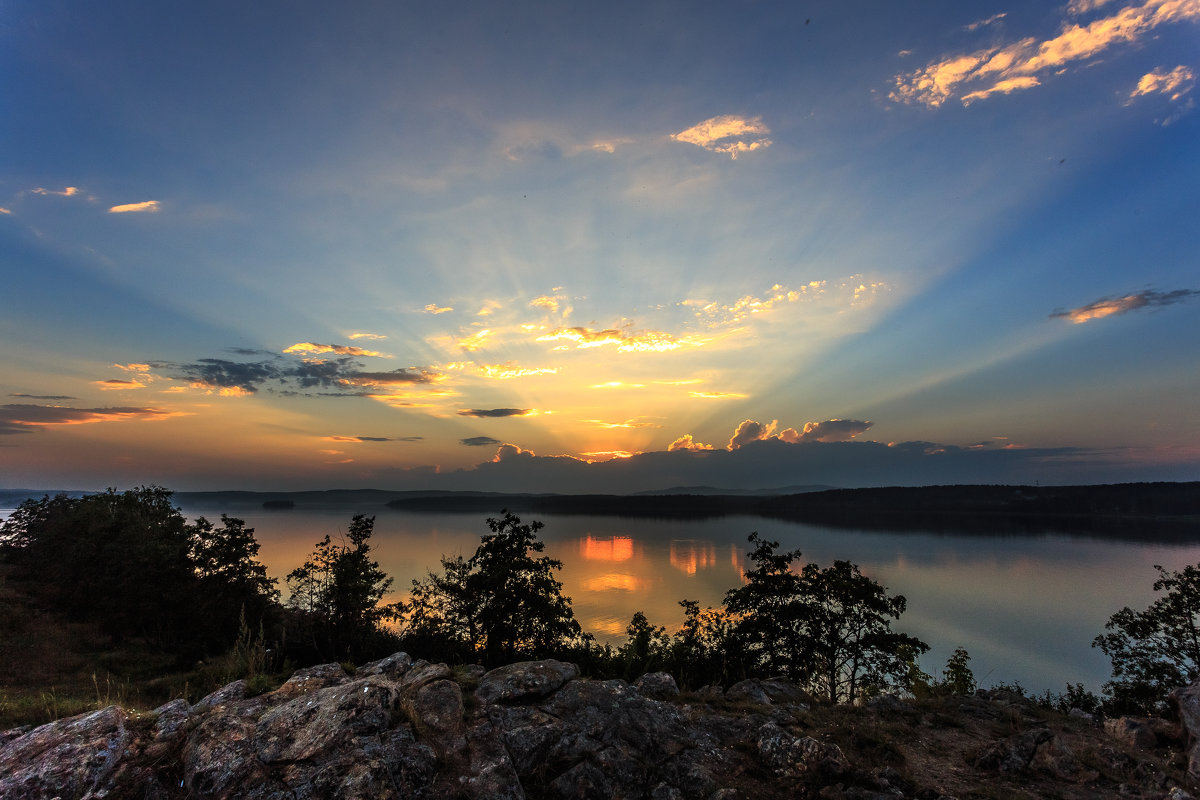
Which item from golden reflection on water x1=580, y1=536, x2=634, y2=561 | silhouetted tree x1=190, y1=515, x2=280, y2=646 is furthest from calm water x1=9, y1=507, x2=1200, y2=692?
silhouetted tree x1=190, y1=515, x2=280, y2=646

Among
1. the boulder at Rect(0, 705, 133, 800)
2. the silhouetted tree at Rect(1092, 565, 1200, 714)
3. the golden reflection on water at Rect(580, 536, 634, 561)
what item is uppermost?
the boulder at Rect(0, 705, 133, 800)

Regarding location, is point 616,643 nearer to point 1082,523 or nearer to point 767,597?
point 767,597

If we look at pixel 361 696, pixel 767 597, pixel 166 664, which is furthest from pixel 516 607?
pixel 166 664

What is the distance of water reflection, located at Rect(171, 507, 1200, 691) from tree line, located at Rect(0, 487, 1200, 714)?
13637 mm

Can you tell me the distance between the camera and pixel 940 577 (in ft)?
→ 198

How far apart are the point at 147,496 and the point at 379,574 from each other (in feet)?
71.6

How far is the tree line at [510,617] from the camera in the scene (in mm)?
16797

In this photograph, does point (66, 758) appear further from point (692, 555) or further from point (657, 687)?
point (692, 555)

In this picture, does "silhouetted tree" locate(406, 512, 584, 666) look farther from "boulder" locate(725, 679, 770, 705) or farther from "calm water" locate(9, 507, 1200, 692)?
"calm water" locate(9, 507, 1200, 692)

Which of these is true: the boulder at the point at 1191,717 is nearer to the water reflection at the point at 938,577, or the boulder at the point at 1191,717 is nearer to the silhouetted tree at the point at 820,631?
the silhouetted tree at the point at 820,631

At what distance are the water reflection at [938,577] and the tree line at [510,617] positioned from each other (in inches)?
537

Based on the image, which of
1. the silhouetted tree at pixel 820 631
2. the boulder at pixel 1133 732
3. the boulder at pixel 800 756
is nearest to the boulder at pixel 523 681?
the boulder at pixel 800 756

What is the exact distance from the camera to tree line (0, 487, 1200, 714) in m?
16.8

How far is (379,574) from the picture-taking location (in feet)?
72.6
